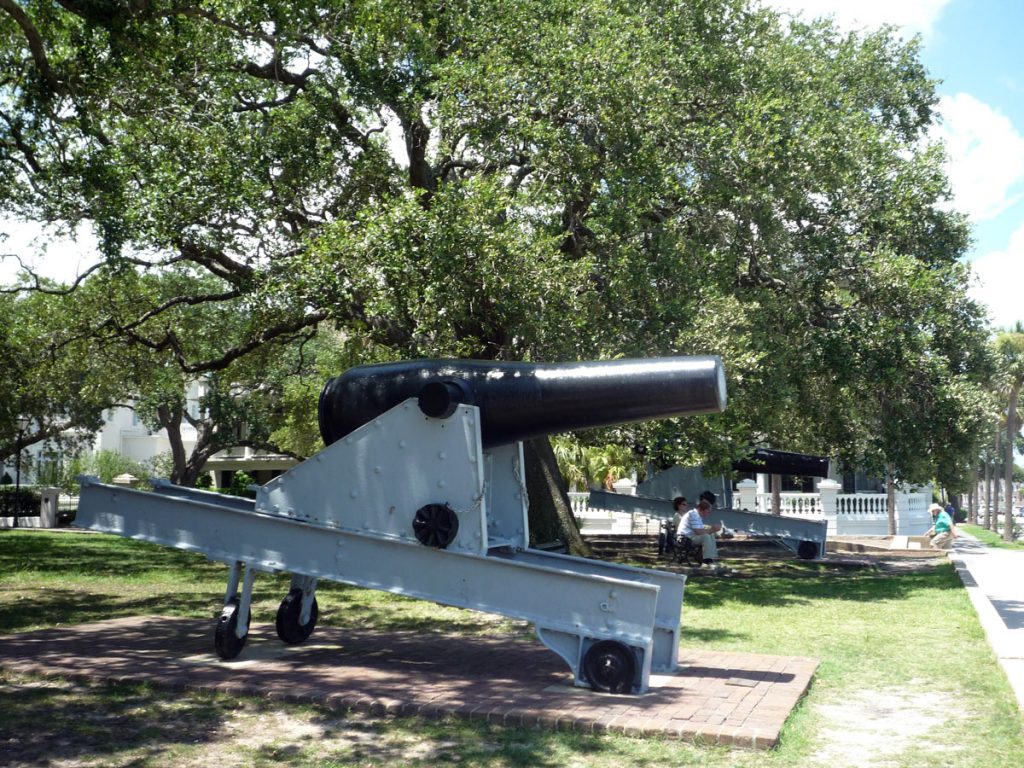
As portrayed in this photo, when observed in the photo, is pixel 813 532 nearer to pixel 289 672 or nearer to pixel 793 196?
pixel 793 196

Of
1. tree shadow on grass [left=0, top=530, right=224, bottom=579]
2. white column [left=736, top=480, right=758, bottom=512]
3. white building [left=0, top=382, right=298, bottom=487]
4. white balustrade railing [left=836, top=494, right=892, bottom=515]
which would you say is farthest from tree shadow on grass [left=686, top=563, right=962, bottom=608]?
white building [left=0, top=382, right=298, bottom=487]

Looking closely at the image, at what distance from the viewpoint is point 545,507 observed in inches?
658

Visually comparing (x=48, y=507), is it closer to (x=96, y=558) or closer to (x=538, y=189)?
(x=96, y=558)

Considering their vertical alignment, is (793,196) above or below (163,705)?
above

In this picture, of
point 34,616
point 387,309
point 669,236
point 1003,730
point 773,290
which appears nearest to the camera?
point 1003,730

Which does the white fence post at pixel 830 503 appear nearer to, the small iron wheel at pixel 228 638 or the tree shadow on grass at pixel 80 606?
the tree shadow on grass at pixel 80 606

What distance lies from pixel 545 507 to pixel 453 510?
9314 mm

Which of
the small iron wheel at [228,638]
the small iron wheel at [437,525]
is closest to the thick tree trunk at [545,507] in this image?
the small iron wheel at [228,638]

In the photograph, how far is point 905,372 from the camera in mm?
16641

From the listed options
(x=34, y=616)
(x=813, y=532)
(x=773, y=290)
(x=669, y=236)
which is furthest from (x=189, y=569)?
(x=813, y=532)

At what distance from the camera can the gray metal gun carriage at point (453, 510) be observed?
23.6ft

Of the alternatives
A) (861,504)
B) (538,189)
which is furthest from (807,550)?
(861,504)

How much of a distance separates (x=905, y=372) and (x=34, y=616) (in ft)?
39.8

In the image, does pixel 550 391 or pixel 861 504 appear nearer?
pixel 550 391
